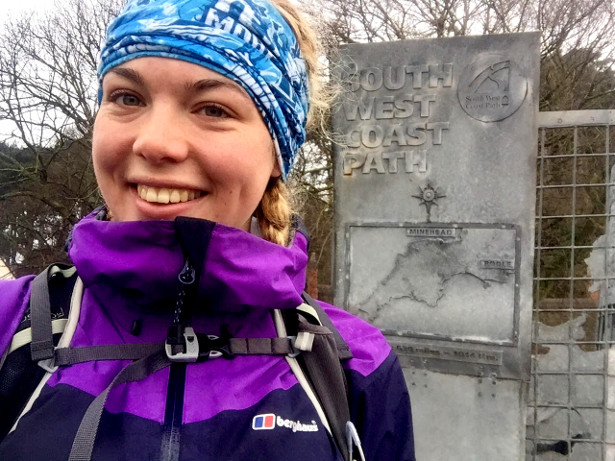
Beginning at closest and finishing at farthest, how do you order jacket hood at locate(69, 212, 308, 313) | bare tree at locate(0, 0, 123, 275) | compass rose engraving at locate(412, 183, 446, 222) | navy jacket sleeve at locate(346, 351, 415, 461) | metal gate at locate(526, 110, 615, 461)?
jacket hood at locate(69, 212, 308, 313)
navy jacket sleeve at locate(346, 351, 415, 461)
compass rose engraving at locate(412, 183, 446, 222)
metal gate at locate(526, 110, 615, 461)
bare tree at locate(0, 0, 123, 275)

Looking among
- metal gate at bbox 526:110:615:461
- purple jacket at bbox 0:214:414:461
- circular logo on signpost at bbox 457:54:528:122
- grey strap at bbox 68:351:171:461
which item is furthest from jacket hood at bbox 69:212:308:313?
metal gate at bbox 526:110:615:461

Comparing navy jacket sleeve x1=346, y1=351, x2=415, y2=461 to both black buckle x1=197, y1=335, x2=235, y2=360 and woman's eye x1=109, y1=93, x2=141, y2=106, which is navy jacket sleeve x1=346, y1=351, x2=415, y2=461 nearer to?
black buckle x1=197, y1=335, x2=235, y2=360

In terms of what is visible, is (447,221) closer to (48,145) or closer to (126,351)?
(126,351)

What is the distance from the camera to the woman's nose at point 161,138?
0.98 m

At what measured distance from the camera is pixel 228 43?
1059 millimetres

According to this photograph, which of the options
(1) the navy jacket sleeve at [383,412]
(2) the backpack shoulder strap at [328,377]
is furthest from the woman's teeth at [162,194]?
(1) the navy jacket sleeve at [383,412]

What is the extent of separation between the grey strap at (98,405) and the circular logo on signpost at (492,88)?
2.59m

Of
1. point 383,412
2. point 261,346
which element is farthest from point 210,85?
point 383,412

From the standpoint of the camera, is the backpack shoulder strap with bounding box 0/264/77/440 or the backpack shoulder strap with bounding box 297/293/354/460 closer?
the backpack shoulder strap with bounding box 0/264/77/440

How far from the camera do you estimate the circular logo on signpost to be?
3.02 metres

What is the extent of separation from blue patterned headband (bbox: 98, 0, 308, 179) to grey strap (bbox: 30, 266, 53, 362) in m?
0.46

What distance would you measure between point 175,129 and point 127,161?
0.40 ft

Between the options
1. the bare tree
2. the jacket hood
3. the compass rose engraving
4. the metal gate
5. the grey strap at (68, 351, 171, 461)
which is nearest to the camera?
the grey strap at (68, 351, 171, 461)

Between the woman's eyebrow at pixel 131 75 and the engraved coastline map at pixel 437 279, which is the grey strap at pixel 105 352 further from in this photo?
the engraved coastline map at pixel 437 279
